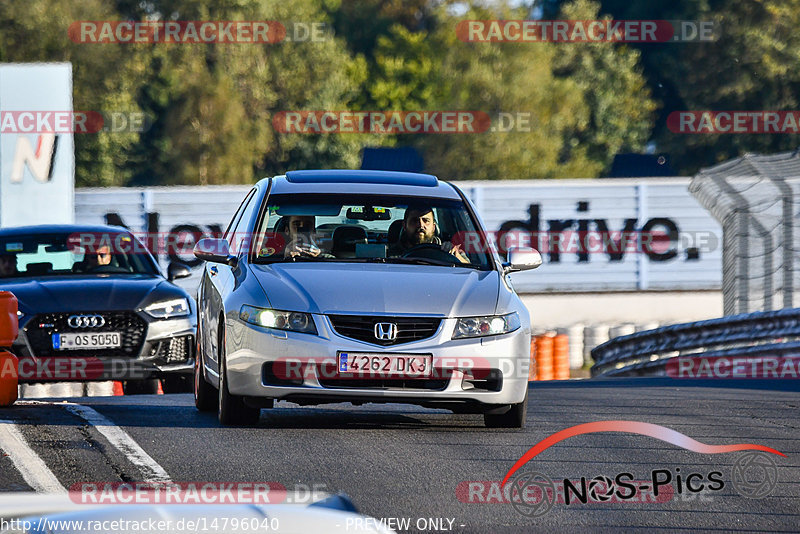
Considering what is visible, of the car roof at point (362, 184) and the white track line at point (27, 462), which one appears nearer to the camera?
the white track line at point (27, 462)

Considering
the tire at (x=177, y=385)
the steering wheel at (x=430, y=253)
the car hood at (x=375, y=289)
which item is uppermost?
the steering wheel at (x=430, y=253)

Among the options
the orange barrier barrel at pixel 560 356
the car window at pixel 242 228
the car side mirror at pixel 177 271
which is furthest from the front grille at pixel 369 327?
the orange barrier barrel at pixel 560 356

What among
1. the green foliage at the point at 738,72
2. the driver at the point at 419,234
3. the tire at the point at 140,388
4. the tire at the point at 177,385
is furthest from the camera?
the green foliage at the point at 738,72

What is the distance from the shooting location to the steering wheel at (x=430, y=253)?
958 cm

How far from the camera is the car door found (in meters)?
9.52

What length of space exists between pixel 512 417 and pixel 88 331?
4.41 metres

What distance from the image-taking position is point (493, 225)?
33312mm

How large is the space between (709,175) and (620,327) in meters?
12.5

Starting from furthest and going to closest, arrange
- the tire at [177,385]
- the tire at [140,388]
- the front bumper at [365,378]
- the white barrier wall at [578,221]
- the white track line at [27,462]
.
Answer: the white barrier wall at [578,221] → the tire at [140,388] → the tire at [177,385] → the front bumper at [365,378] → the white track line at [27,462]

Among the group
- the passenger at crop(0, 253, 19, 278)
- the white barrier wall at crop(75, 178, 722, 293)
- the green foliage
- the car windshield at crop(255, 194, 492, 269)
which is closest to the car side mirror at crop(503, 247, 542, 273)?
the car windshield at crop(255, 194, 492, 269)

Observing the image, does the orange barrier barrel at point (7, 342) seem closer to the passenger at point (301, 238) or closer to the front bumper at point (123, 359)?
the front bumper at point (123, 359)

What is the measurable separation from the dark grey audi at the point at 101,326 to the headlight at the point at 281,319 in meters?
3.66

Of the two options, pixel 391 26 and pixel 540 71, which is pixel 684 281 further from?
pixel 391 26

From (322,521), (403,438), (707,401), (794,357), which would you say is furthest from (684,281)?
(322,521)
